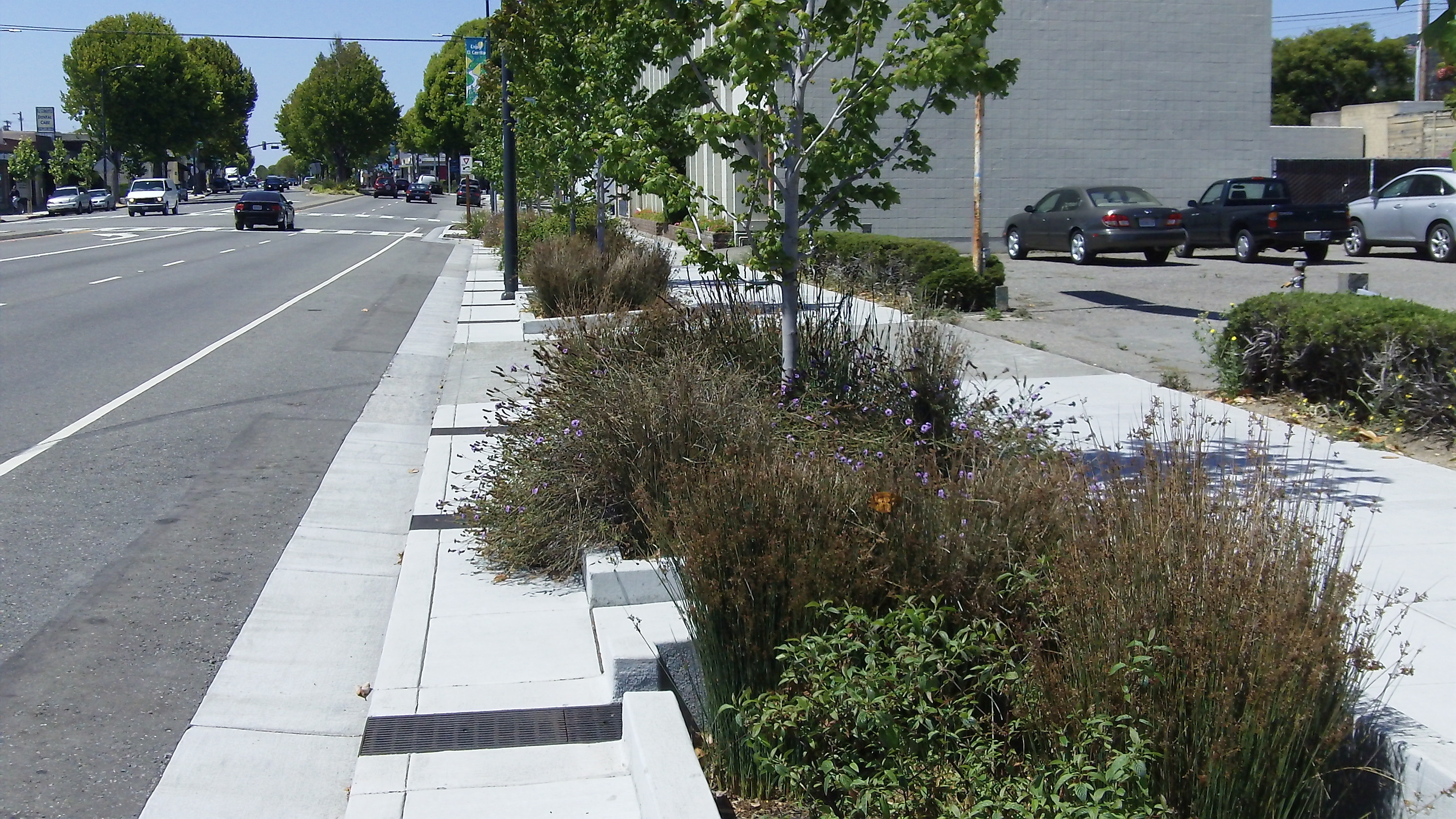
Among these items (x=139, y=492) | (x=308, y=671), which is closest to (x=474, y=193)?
(x=139, y=492)

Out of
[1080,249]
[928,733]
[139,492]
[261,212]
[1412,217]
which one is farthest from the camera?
[261,212]

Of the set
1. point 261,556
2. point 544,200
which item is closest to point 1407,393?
point 261,556

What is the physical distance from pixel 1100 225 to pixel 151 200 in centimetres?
5506

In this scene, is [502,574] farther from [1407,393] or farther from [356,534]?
[1407,393]

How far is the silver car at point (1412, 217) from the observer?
22312mm

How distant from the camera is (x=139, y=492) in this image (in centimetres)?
805

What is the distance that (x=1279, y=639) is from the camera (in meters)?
3.30

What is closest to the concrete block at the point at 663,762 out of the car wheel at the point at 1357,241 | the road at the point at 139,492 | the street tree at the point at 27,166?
the road at the point at 139,492

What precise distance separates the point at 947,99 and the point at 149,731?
18.4 feet

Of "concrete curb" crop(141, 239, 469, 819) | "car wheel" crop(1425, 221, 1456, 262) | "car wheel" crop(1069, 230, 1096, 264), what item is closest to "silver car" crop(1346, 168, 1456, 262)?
"car wheel" crop(1425, 221, 1456, 262)

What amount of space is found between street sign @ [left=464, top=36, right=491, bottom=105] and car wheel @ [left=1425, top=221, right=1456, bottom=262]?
17.0 meters

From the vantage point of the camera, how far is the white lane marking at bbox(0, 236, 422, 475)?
8.80 m

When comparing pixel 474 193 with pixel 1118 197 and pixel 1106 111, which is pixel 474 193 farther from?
pixel 1118 197

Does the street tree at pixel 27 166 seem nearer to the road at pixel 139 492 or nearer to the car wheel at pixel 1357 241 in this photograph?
the road at pixel 139 492
